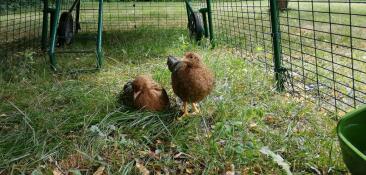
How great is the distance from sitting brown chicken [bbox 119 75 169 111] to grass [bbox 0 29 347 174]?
0.25 feet

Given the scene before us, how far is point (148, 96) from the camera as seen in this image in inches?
101

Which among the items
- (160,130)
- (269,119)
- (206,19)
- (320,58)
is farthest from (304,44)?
(160,130)

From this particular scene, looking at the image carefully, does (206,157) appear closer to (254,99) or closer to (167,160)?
(167,160)

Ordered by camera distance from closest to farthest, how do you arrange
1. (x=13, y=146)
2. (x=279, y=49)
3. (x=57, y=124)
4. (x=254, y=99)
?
(x=13, y=146), (x=57, y=124), (x=254, y=99), (x=279, y=49)

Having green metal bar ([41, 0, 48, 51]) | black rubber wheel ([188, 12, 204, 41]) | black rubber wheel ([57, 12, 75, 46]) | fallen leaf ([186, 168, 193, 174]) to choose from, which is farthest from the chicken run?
black rubber wheel ([188, 12, 204, 41])

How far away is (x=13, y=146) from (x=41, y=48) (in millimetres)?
3077

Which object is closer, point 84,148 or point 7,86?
point 84,148

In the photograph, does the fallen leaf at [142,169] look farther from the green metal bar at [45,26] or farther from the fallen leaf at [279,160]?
the green metal bar at [45,26]

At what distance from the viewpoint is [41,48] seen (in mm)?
4934

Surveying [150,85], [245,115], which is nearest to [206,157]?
[245,115]

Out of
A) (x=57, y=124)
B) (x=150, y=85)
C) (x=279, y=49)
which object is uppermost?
(x=279, y=49)

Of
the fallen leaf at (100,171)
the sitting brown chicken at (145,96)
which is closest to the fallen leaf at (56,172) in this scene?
the fallen leaf at (100,171)

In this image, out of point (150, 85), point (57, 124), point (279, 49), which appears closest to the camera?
point (57, 124)

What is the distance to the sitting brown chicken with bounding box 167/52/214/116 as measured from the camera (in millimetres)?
2459
